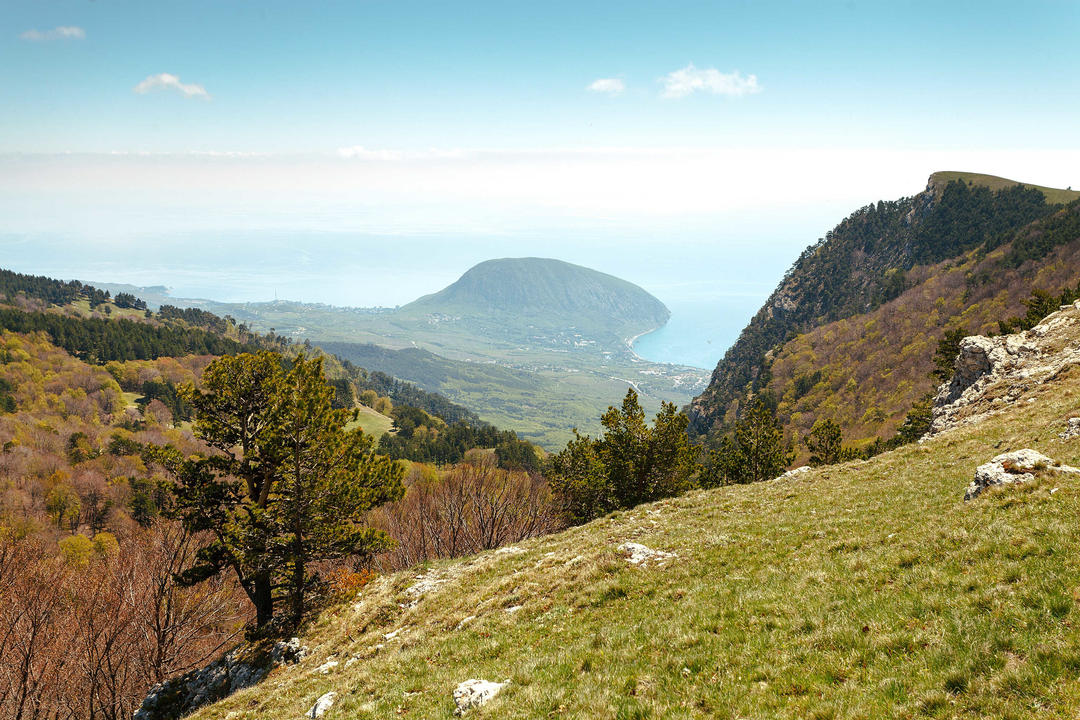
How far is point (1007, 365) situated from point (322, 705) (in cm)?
5529

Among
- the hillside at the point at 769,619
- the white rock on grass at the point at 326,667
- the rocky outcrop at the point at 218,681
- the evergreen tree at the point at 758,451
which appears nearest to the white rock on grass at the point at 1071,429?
the hillside at the point at 769,619

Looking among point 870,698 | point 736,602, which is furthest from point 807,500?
point 870,698

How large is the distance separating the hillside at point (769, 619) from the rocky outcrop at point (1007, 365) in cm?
1169

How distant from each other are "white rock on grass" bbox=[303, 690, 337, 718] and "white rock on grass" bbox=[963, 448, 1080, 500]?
23428 millimetres

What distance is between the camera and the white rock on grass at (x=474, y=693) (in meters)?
12.7

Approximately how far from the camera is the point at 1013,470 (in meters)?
17.5

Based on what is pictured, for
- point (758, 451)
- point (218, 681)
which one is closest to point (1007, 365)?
point (758, 451)

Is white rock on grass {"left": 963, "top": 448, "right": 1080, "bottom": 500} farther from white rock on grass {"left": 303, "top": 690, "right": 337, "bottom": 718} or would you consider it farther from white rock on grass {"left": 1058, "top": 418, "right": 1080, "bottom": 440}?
white rock on grass {"left": 303, "top": 690, "right": 337, "bottom": 718}

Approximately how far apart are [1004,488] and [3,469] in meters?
172

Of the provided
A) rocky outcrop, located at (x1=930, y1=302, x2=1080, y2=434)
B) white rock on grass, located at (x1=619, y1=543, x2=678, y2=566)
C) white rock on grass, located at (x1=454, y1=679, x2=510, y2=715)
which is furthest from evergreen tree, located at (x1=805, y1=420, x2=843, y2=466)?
white rock on grass, located at (x1=454, y1=679, x2=510, y2=715)

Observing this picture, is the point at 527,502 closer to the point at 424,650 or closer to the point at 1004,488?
the point at 424,650

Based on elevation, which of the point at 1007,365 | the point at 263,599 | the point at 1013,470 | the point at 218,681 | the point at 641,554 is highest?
the point at 1007,365

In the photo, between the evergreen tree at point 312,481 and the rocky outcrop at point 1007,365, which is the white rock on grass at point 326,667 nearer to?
the evergreen tree at point 312,481

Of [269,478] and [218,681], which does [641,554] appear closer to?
[269,478]
